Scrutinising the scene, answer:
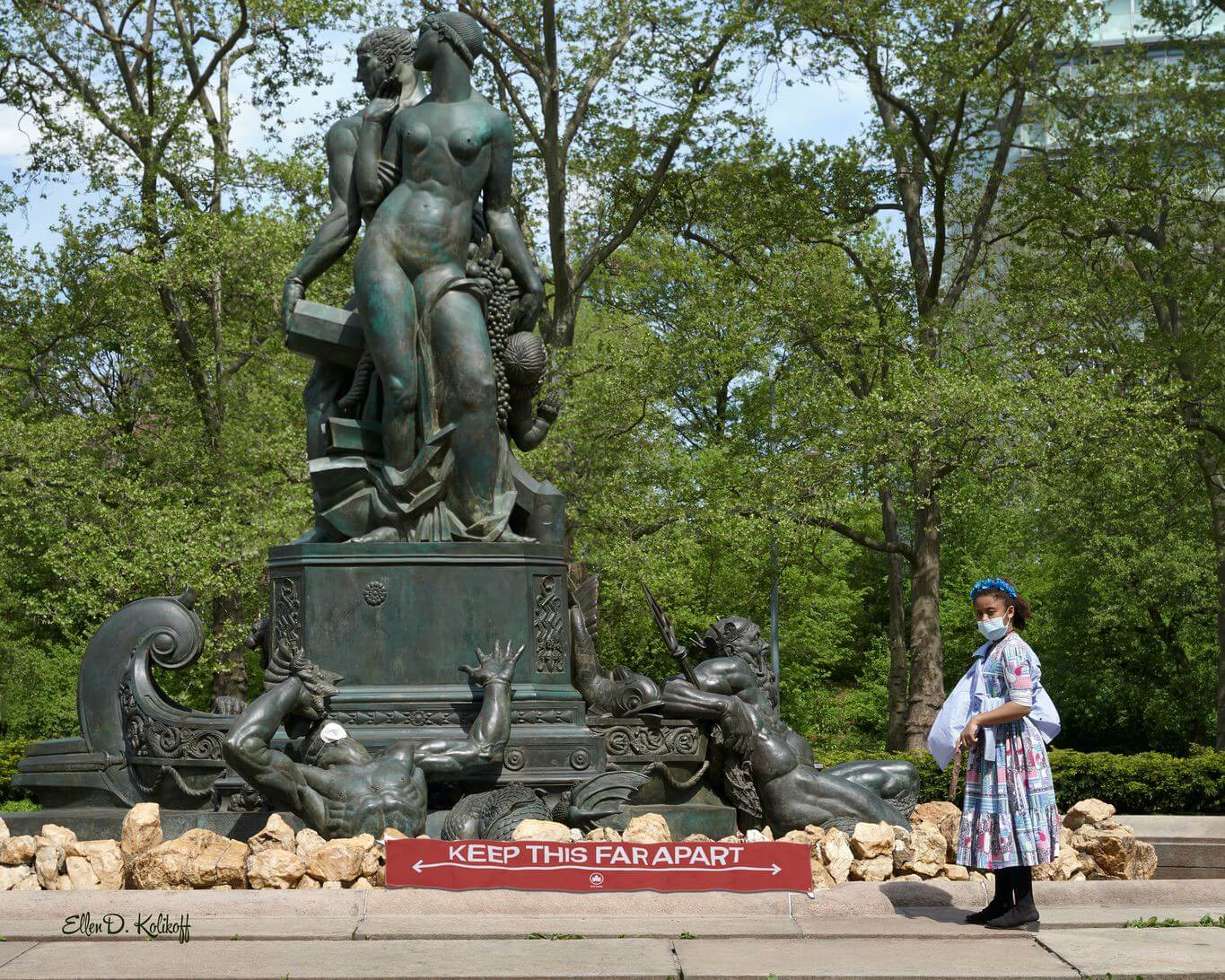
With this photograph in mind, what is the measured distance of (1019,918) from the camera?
639cm

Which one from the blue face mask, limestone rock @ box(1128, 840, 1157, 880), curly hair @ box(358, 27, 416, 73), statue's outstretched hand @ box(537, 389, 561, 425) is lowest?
limestone rock @ box(1128, 840, 1157, 880)

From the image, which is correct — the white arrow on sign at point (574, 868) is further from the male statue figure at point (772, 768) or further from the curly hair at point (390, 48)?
the curly hair at point (390, 48)

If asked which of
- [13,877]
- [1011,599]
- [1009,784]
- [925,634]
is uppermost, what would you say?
[1011,599]

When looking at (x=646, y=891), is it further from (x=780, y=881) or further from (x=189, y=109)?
(x=189, y=109)

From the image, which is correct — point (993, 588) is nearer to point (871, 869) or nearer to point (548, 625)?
point (871, 869)

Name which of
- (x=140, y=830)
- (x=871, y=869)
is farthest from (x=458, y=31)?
(x=871, y=869)

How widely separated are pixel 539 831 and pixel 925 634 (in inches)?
717

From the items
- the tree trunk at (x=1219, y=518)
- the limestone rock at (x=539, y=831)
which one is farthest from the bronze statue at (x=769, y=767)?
the tree trunk at (x=1219, y=518)

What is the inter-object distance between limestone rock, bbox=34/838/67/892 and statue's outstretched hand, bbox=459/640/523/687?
2443 millimetres

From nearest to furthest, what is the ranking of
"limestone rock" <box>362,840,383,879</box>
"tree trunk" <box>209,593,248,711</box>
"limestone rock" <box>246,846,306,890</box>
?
"limestone rock" <box>246,846,306,890</box> → "limestone rock" <box>362,840,383,879</box> → "tree trunk" <box>209,593,248,711</box>

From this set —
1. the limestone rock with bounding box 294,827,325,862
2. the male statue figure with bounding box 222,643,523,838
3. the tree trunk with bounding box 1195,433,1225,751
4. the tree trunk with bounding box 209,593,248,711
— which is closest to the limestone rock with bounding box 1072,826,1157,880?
the male statue figure with bounding box 222,643,523,838

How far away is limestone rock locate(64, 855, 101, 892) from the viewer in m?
7.05

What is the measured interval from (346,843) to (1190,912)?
3724 mm

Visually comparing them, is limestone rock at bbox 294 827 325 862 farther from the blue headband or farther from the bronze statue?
the blue headband
